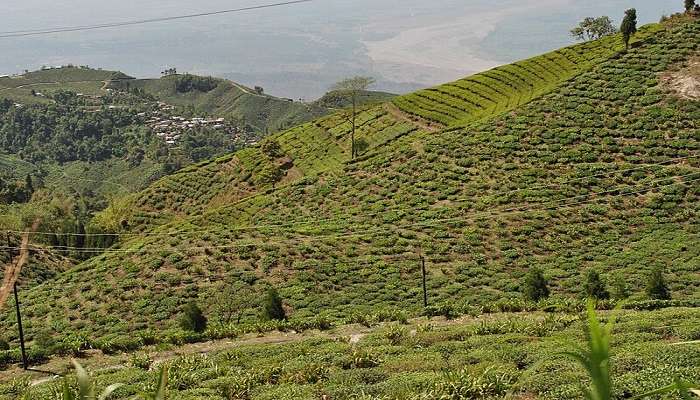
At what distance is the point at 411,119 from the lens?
61188 mm

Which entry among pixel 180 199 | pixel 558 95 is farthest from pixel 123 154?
pixel 558 95

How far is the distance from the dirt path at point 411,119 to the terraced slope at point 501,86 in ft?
1.64

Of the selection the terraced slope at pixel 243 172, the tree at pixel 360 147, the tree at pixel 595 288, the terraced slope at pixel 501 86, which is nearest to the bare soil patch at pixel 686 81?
the terraced slope at pixel 501 86

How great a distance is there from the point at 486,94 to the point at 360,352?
53.5 meters

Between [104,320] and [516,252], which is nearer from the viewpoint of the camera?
[104,320]

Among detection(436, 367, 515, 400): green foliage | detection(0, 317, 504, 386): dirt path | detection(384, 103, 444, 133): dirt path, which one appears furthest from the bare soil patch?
detection(436, 367, 515, 400): green foliage

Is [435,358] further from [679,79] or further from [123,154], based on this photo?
[123,154]

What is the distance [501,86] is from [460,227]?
34.5 m

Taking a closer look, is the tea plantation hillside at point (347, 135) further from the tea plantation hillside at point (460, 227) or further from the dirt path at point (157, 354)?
the dirt path at point (157, 354)

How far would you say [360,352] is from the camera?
13398 millimetres

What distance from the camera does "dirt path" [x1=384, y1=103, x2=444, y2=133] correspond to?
57.8 meters

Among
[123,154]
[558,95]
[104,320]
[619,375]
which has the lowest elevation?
[104,320]

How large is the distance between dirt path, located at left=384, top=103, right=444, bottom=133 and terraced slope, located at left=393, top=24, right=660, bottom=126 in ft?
1.64

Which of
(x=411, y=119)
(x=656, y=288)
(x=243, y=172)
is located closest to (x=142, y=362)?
(x=656, y=288)
